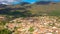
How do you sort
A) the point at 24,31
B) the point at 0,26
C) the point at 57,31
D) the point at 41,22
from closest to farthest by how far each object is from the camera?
1. the point at 57,31
2. the point at 24,31
3. the point at 41,22
4. the point at 0,26

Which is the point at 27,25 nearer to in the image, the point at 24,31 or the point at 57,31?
the point at 24,31

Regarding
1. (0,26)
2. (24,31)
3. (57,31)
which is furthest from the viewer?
(0,26)

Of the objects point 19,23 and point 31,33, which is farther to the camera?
point 19,23

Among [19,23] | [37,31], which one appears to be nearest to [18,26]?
[19,23]

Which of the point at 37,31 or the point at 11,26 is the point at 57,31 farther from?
the point at 11,26

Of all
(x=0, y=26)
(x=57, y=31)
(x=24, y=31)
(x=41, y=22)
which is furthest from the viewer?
(x=0, y=26)

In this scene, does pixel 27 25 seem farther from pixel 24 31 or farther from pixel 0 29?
pixel 0 29

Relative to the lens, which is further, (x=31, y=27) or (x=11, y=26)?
(x=11, y=26)

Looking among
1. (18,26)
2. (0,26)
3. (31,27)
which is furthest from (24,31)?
(0,26)

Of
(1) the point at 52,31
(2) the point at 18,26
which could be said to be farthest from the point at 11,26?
(1) the point at 52,31
